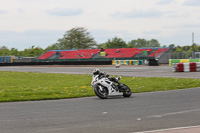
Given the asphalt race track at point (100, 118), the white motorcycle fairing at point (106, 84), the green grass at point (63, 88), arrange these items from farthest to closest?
1. the green grass at point (63, 88)
2. the white motorcycle fairing at point (106, 84)
3. the asphalt race track at point (100, 118)

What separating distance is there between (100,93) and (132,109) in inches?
130

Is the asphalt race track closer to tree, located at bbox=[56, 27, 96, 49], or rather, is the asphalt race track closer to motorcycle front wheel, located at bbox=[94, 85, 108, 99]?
motorcycle front wheel, located at bbox=[94, 85, 108, 99]

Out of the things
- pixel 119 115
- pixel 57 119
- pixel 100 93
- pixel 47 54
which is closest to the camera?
pixel 57 119

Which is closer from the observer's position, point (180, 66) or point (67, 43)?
point (180, 66)

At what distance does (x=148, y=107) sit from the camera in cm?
1038

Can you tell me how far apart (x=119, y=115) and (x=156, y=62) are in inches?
1744

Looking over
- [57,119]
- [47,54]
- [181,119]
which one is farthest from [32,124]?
[47,54]

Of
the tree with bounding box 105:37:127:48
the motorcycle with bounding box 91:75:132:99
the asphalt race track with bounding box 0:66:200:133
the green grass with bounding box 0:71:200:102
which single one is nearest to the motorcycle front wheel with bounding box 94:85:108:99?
the motorcycle with bounding box 91:75:132:99

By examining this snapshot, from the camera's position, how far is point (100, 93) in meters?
13.2

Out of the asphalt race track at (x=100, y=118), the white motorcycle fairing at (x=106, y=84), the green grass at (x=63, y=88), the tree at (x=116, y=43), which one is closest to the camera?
the asphalt race track at (x=100, y=118)

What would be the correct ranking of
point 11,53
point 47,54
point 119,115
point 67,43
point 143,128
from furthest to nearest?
point 11,53 < point 67,43 < point 47,54 < point 119,115 < point 143,128

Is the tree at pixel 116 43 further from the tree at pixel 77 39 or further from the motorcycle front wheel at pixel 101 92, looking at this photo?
the motorcycle front wheel at pixel 101 92

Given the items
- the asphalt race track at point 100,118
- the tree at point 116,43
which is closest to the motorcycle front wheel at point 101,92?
the asphalt race track at point 100,118

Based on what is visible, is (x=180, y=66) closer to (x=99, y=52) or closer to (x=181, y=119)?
(x=181, y=119)
